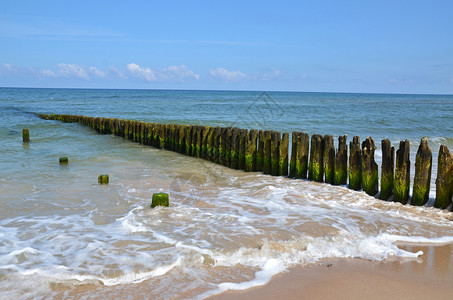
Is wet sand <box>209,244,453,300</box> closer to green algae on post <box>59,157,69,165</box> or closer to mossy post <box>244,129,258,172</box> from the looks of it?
mossy post <box>244,129,258,172</box>

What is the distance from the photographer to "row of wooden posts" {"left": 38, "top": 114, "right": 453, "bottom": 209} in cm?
703

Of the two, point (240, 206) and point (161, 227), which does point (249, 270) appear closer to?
point (161, 227)

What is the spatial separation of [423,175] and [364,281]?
3.76 metres

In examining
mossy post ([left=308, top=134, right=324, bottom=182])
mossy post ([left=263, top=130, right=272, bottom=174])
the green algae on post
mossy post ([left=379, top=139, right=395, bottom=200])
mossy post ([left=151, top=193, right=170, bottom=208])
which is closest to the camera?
mossy post ([left=151, top=193, right=170, bottom=208])

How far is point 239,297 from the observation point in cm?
379

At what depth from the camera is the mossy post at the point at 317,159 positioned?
869 cm

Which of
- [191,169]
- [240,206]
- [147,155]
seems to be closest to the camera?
[240,206]

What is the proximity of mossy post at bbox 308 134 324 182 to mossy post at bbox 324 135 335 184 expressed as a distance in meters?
0.13

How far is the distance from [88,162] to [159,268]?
7.78m

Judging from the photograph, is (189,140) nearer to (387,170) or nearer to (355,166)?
(355,166)

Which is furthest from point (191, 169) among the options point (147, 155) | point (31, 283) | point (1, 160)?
point (31, 283)

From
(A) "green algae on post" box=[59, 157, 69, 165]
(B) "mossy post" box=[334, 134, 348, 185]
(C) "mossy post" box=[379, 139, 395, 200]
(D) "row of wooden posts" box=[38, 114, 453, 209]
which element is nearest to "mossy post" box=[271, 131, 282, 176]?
(D) "row of wooden posts" box=[38, 114, 453, 209]

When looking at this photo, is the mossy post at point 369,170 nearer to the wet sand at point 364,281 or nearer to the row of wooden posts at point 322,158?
the row of wooden posts at point 322,158

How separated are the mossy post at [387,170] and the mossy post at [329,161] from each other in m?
1.23
